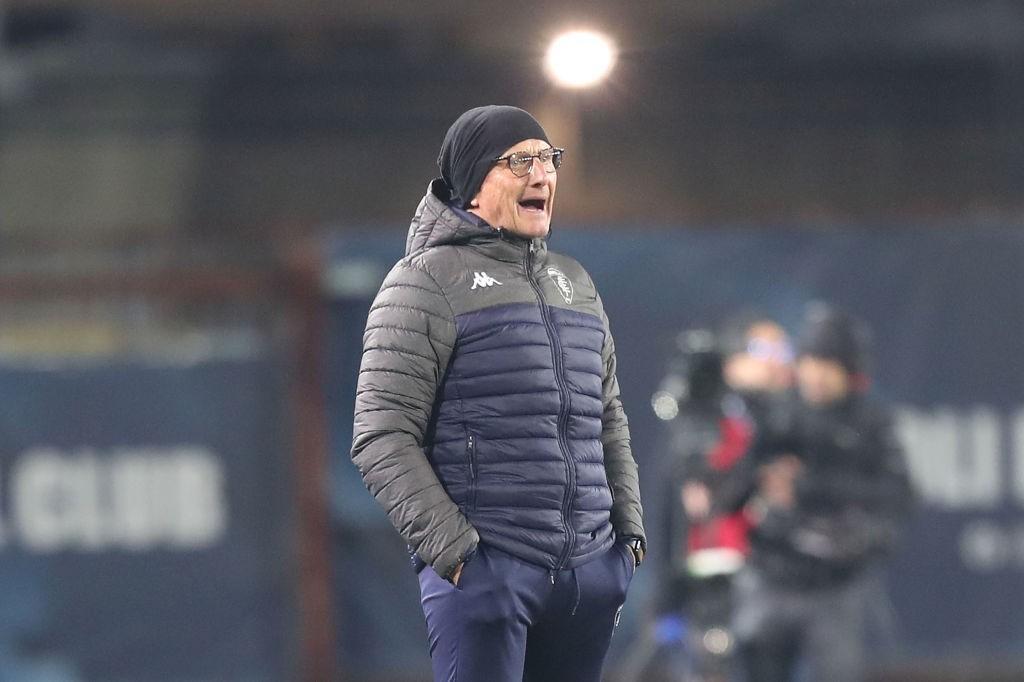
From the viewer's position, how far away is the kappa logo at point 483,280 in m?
4.06

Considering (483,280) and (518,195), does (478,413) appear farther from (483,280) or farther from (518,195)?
(518,195)

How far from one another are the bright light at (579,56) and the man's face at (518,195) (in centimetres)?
581

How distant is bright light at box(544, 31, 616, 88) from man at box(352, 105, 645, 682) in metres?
5.82

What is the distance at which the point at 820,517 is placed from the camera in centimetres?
753

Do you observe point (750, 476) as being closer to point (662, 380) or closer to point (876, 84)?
point (662, 380)

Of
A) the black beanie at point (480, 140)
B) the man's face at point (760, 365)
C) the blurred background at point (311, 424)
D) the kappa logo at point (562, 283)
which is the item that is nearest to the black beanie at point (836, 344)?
the man's face at point (760, 365)

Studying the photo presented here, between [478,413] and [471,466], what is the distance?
121 mm

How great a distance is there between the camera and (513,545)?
3.98m

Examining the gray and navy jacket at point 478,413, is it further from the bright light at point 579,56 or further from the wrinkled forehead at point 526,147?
the bright light at point 579,56

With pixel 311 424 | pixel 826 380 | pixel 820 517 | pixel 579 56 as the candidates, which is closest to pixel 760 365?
pixel 826 380

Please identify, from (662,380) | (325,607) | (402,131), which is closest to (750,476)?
(662,380)

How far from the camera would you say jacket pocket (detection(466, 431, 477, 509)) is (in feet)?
13.1

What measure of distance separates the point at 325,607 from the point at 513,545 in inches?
214

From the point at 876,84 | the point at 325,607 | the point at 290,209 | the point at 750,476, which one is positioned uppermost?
the point at 876,84
